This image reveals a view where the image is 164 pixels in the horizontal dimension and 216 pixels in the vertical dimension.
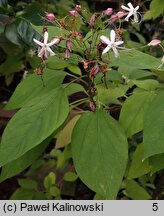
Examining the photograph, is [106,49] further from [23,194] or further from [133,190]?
[23,194]

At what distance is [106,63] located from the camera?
69 centimetres

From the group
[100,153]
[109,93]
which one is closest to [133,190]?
[109,93]

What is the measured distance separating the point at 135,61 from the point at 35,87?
0.77ft

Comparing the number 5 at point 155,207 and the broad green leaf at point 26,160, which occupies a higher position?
the broad green leaf at point 26,160

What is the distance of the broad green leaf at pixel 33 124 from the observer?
680 millimetres

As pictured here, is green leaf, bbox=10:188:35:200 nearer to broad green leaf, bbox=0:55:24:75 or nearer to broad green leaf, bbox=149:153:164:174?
broad green leaf, bbox=0:55:24:75

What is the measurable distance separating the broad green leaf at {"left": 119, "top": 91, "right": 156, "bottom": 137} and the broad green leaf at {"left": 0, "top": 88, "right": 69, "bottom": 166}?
13 centimetres

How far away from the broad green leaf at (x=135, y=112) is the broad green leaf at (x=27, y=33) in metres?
0.39

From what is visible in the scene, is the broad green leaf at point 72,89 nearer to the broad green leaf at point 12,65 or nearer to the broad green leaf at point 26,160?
the broad green leaf at point 26,160

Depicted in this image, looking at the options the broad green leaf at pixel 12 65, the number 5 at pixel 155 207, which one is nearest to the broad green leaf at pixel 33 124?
the number 5 at pixel 155 207

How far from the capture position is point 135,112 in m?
0.78

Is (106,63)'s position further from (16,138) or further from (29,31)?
(29,31)

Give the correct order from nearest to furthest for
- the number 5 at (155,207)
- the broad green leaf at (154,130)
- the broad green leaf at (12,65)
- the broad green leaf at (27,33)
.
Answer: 1. the broad green leaf at (154,130)
2. the number 5 at (155,207)
3. the broad green leaf at (27,33)
4. the broad green leaf at (12,65)

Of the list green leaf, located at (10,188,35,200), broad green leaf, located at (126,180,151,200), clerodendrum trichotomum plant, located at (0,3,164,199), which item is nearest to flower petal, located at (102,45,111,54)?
clerodendrum trichotomum plant, located at (0,3,164,199)
